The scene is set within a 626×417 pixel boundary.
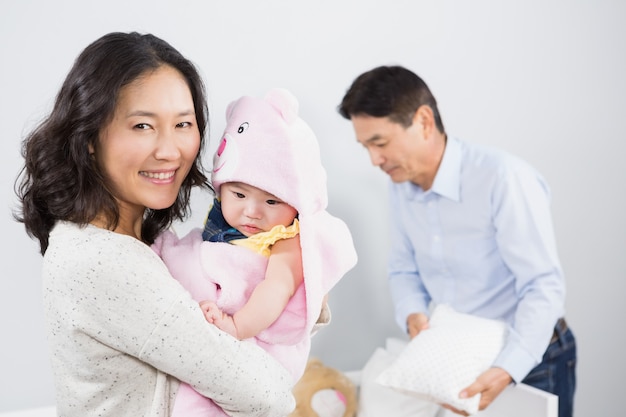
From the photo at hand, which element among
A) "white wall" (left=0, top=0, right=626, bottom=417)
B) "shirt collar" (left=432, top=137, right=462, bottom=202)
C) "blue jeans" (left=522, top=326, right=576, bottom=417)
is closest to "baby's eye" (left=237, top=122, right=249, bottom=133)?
"white wall" (left=0, top=0, right=626, bottom=417)

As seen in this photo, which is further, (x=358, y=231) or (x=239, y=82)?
(x=358, y=231)

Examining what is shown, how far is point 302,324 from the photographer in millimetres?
1251

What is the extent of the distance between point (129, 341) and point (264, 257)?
1.02ft

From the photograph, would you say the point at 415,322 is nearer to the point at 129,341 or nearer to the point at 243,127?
the point at 243,127

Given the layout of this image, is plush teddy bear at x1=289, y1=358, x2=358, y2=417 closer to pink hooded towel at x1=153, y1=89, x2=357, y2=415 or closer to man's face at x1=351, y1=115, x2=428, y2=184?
man's face at x1=351, y1=115, x2=428, y2=184

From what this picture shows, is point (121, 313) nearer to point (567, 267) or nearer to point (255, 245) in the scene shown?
point (255, 245)

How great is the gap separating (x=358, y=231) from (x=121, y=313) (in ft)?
5.48

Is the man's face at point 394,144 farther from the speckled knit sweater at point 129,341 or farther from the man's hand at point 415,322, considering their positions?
the speckled knit sweater at point 129,341

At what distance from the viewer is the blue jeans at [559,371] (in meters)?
2.19

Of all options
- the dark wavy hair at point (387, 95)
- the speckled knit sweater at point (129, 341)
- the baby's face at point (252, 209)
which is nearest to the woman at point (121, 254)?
the speckled knit sweater at point (129, 341)

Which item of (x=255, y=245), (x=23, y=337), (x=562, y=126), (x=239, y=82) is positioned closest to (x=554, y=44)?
(x=562, y=126)

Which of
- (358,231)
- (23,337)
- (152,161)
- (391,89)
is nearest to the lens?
(152,161)

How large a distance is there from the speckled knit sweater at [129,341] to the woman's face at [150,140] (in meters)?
0.11

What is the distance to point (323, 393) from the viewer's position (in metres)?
2.34
